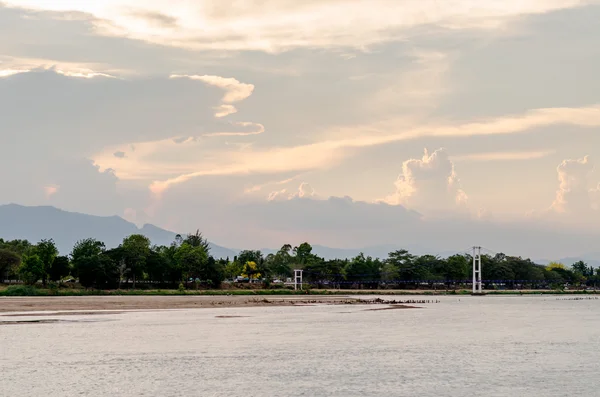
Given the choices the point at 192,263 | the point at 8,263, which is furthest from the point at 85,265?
the point at 192,263

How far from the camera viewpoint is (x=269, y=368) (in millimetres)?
40750

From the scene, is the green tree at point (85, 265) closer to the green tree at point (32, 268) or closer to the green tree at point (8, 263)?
the green tree at point (32, 268)

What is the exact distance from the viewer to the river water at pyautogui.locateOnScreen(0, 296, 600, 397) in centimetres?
3466

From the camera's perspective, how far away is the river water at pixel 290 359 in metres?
34.7

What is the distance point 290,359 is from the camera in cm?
4447

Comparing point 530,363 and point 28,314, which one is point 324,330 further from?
point 28,314

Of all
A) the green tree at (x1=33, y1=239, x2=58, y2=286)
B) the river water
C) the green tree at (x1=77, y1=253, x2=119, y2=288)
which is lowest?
the river water

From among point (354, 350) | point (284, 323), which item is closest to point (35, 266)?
point (284, 323)

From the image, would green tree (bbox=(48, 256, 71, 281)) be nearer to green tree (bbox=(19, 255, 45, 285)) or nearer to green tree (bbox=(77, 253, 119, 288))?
green tree (bbox=(77, 253, 119, 288))

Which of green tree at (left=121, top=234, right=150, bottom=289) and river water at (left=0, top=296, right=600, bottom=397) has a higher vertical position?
green tree at (left=121, top=234, right=150, bottom=289)

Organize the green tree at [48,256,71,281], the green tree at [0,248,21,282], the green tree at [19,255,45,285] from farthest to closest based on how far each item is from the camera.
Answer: the green tree at [48,256,71,281]
the green tree at [0,248,21,282]
the green tree at [19,255,45,285]

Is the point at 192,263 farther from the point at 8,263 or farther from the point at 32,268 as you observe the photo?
the point at 8,263

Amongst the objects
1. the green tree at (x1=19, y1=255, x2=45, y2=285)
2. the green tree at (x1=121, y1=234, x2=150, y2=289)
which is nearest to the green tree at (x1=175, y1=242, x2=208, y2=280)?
the green tree at (x1=121, y1=234, x2=150, y2=289)

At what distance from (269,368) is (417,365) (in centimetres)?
908
